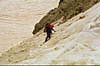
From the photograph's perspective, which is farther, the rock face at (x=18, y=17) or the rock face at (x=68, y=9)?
the rock face at (x=18, y=17)

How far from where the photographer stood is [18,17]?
3922cm

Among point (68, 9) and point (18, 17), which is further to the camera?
point (18, 17)

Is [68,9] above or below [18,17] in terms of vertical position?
above

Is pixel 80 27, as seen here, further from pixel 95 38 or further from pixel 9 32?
pixel 9 32

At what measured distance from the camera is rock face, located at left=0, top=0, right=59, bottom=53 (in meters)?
27.8

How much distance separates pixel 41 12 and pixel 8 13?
646cm

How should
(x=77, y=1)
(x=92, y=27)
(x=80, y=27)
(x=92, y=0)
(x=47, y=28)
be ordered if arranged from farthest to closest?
(x=77, y=1), (x=92, y=0), (x=47, y=28), (x=80, y=27), (x=92, y=27)

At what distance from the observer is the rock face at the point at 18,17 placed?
27772 millimetres

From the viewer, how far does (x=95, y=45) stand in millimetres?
6484

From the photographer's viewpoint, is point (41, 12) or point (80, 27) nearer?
point (80, 27)

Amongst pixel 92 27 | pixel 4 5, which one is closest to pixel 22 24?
pixel 4 5

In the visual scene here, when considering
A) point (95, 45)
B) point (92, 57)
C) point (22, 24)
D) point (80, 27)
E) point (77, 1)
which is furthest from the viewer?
point (22, 24)

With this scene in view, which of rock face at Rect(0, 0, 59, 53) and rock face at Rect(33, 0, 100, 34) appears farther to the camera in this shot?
rock face at Rect(0, 0, 59, 53)

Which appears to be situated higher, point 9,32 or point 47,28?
point 47,28
